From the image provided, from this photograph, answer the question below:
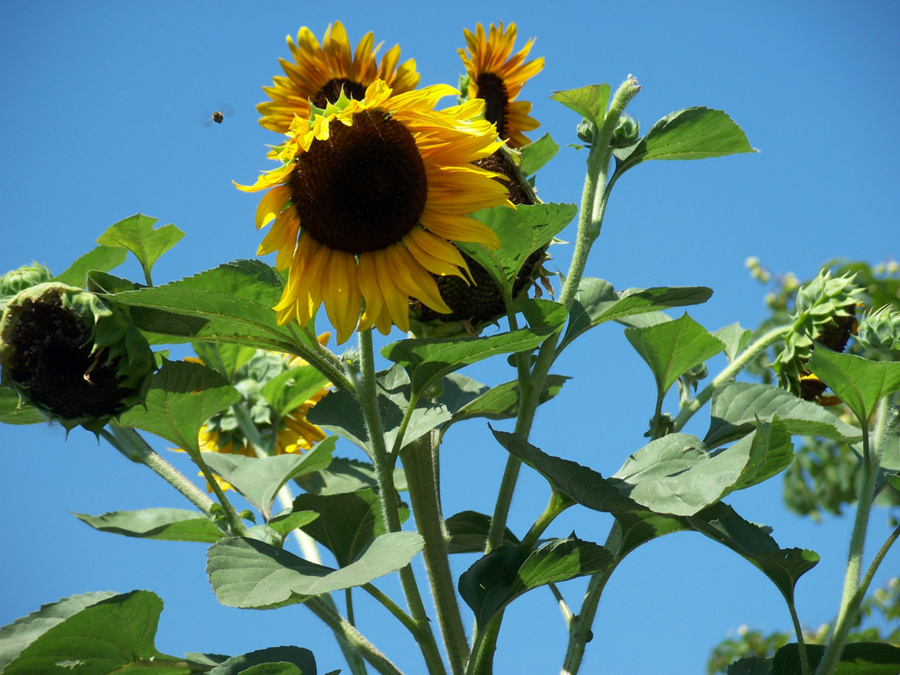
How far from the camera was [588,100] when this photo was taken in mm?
1446

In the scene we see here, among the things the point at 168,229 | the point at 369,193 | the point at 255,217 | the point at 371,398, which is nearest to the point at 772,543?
the point at 371,398

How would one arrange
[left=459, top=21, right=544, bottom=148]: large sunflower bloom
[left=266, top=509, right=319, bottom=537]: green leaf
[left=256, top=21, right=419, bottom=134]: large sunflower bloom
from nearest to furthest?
1. [left=266, top=509, right=319, bottom=537]: green leaf
2. [left=459, top=21, right=544, bottom=148]: large sunflower bloom
3. [left=256, top=21, right=419, bottom=134]: large sunflower bloom

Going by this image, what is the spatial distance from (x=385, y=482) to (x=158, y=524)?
0.52m

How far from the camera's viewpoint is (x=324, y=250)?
1.31m

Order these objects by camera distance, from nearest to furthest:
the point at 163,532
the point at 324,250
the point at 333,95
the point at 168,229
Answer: the point at 324,250, the point at 163,532, the point at 168,229, the point at 333,95

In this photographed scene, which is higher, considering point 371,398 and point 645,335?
point 645,335

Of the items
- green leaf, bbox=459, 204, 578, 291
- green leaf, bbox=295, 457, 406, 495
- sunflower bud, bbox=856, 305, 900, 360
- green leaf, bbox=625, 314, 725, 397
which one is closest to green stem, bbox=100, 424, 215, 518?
green leaf, bbox=295, 457, 406, 495

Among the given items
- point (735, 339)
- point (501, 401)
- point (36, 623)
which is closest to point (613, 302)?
point (501, 401)

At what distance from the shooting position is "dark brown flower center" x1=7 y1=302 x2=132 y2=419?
130cm

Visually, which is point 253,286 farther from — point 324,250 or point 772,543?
point 772,543

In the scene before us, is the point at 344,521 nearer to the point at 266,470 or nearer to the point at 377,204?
the point at 266,470

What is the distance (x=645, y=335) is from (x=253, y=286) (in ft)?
2.29

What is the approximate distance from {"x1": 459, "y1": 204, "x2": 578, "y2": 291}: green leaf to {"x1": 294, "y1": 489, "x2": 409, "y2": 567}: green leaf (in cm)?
47

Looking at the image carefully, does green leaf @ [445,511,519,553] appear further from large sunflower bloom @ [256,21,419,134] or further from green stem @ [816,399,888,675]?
large sunflower bloom @ [256,21,419,134]
